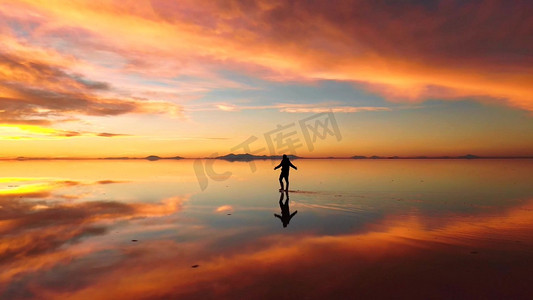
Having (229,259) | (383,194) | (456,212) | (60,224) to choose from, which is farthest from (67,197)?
(456,212)

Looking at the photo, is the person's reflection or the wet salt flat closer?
the wet salt flat

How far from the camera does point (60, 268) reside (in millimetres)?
7758

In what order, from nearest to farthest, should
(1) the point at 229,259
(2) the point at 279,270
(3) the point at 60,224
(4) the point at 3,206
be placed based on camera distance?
(2) the point at 279,270 → (1) the point at 229,259 → (3) the point at 60,224 → (4) the point at 3,206

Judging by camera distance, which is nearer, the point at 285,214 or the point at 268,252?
the point at 268,252

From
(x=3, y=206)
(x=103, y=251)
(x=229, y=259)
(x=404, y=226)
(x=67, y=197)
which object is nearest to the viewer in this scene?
(x=229, y=259)

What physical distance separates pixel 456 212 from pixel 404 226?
4505 mm

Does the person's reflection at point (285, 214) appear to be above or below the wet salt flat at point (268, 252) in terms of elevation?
above

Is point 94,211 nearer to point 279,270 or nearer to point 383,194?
point 279,270

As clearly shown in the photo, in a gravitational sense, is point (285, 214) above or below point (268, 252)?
above

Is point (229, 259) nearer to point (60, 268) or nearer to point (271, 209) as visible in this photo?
point (60, 268)

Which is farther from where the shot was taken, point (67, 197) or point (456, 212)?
point (67, 197)

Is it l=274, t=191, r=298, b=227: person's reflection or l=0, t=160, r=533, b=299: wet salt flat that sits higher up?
l=274, t=191, r=298, b=227: person's reflection

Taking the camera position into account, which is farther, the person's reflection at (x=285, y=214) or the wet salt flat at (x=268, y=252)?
the person's reflection at (x=285, y=214)

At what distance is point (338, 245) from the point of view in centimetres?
944
